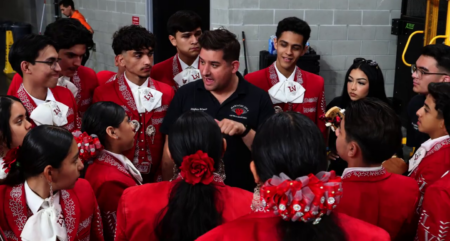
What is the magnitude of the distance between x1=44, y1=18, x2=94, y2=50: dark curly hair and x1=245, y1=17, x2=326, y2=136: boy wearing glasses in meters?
1.18

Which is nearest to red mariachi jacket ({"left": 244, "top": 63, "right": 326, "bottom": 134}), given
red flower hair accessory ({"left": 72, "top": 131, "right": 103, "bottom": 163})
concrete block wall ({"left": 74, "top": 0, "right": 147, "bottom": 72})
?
red flower hair accessory ({"left": 72, "top": 131, "right": 103, "bottom": 163})

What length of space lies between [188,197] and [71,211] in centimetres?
61

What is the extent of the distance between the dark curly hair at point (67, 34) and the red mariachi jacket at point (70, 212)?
1373 mm

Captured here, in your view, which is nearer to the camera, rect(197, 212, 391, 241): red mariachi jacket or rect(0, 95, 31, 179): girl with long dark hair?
rect(197, 212, 391, 241): red mariachi jacket

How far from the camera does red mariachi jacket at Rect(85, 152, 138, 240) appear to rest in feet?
7.63

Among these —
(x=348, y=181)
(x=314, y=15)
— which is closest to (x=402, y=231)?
(x=348, y=181)

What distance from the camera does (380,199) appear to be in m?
2.04

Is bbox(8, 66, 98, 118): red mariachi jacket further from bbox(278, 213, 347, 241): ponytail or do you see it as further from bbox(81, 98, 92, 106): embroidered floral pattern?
bbox(278, 213, 347, 241): ponytail

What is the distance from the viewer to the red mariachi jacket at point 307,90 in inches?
136

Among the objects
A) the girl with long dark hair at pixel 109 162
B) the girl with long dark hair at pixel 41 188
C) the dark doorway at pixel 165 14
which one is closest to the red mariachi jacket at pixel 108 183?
the girl with long dark hair at pixel 109 162

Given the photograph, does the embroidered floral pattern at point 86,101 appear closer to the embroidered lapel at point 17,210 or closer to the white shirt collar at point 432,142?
the embroidered lapel at point 17,210

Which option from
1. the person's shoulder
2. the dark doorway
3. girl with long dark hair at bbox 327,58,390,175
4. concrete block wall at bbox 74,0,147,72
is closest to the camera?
the person's shoulder

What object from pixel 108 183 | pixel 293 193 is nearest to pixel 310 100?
pixel 108 183

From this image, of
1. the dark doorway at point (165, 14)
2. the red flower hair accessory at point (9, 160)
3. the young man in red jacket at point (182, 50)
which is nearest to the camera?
the red flower hair accessory at point (9, 160)
